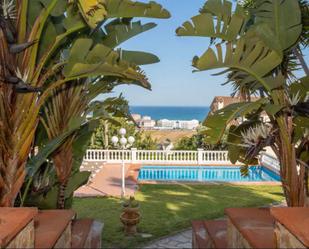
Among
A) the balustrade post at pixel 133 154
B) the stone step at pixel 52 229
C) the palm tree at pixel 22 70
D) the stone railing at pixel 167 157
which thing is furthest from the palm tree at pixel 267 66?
the balustrade post at pixel 133 154

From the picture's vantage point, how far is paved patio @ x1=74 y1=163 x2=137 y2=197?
44.9ft

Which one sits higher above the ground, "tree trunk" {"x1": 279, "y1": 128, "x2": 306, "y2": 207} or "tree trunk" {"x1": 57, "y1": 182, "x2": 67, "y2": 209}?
"tree trunk" {"x1": 279, "y1": 128, "x2": 306, "y2": 207}

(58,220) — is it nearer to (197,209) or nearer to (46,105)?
(46,105)

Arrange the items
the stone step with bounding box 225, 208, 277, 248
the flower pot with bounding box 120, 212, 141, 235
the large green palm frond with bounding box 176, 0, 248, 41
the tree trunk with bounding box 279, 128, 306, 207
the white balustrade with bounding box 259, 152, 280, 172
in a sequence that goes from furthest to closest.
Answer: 1. the white balustrade with bounding box 259, 152, 280, 172
2. the flower pot with bounding box 120, 212, 141, 235
3. the tree trunk with bounding box 279, 128, 306, 207
4. the large green palm frond with bounding box 176, 0, 248, 41
5. the stone step with bounding box 225, 208, 277, 248

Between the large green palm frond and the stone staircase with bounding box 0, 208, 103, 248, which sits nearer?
the stone staircase with bounding box 0, 208, 103, 248

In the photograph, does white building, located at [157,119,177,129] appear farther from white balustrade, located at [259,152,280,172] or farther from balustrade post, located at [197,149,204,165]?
white balustrade, located at [259,152,280,172]

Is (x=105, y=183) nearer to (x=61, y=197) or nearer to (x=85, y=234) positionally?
(x=85, y=234)

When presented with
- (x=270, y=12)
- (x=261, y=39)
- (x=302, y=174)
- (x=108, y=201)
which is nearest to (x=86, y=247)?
(x=302, y=174)

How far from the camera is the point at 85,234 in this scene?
545cm

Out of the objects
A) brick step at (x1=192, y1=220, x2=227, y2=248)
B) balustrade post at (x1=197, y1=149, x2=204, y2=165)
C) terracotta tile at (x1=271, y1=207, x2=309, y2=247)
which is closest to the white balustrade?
balustrade post at (x1=197, y1=149, x2=204, y2=165)

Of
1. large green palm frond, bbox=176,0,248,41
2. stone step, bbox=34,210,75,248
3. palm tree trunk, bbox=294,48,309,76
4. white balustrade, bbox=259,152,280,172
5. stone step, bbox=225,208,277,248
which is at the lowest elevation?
white balustrade, bbox=259,152,280,172

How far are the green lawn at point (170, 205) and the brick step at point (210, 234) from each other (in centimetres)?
215

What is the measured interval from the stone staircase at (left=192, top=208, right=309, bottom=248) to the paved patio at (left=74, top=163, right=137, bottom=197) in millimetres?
7816

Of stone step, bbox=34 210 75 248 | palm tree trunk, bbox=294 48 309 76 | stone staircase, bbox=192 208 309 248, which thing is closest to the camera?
stone staircase, bbox=192 208 309 248
